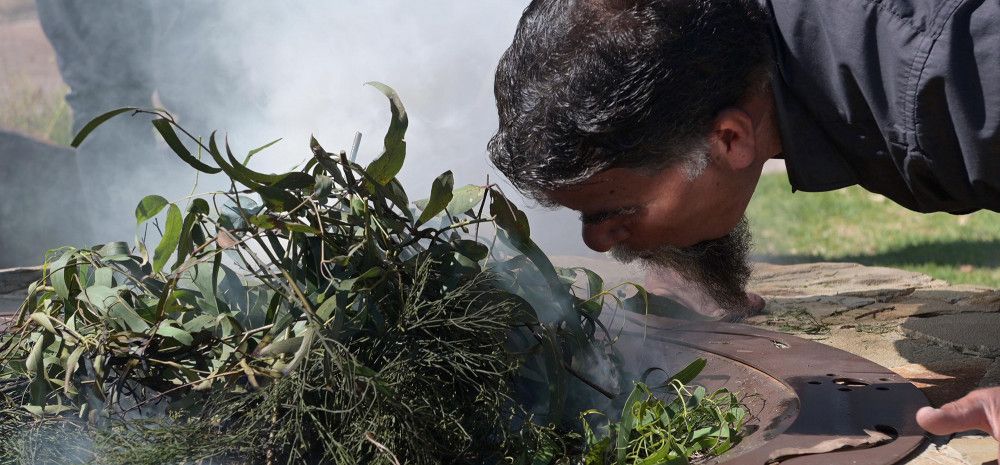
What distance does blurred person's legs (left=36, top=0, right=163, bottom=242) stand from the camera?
310cm

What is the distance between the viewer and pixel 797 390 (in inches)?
65.2

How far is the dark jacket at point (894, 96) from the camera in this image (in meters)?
1.43

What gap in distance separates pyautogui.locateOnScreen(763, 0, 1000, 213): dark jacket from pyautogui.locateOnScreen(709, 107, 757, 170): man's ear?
63 millimetres

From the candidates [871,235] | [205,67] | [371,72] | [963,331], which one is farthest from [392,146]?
[871,235]

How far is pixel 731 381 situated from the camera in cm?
181

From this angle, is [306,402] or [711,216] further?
[711,216]

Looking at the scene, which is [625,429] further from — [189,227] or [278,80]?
[278,80]

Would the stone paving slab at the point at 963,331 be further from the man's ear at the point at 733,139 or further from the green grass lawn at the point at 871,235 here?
the green grass lawn at the point at 871,235

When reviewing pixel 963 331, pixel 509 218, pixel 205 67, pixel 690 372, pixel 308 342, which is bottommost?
pixel 963 331

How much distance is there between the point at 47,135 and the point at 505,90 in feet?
16.9

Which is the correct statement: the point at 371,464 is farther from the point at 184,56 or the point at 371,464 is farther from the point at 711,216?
the point at 184,56

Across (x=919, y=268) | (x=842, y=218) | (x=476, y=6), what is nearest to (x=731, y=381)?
(x=476, y=6)

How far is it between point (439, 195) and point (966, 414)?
29.6 inches

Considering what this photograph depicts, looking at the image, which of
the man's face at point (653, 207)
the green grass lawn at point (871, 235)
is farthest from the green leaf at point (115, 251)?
the green grass lawn at point (871, 235)
